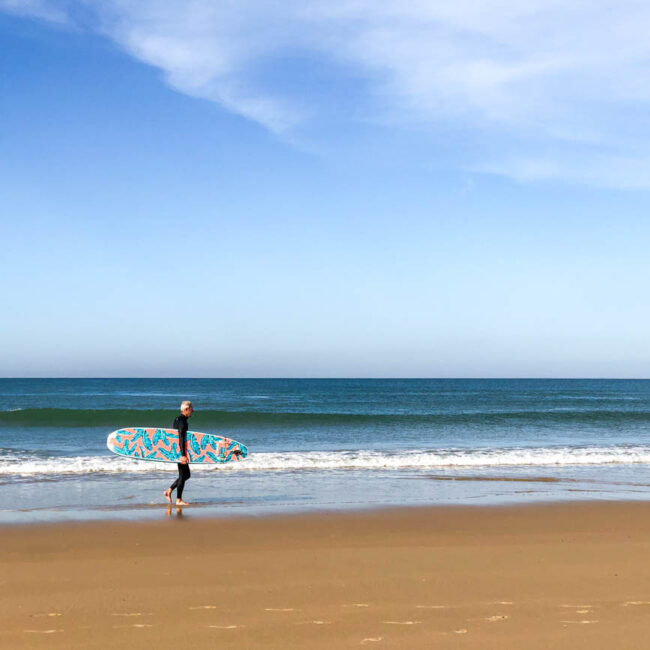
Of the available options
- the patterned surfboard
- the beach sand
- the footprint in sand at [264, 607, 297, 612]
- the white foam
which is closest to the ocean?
the white foam

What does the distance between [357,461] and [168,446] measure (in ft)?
16.4

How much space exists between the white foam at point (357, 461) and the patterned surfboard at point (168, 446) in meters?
1.29

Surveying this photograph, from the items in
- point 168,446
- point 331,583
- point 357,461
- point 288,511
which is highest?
point 168,446

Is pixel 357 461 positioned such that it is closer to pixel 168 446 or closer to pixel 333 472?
pixel 333 472

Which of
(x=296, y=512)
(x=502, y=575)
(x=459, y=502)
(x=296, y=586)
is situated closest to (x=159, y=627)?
(x=296, y=586)

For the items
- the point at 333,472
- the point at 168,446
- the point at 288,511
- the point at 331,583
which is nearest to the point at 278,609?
the point at 331,583

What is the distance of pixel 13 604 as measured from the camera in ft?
18.2

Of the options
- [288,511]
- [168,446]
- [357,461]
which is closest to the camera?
[288,511]

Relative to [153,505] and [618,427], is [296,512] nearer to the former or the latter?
[153,505]

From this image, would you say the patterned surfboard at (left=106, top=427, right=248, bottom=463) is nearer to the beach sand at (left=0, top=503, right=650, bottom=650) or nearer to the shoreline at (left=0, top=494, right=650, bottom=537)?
the shoreline at (left=0, top=494, right=650, bottom=537)

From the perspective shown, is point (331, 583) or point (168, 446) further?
point (168, 446)

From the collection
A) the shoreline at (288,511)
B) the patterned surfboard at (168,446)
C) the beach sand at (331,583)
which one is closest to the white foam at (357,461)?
the patterned surfboard at (168,446)

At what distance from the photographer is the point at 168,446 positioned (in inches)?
519

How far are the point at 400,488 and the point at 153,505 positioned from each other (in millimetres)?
4522
